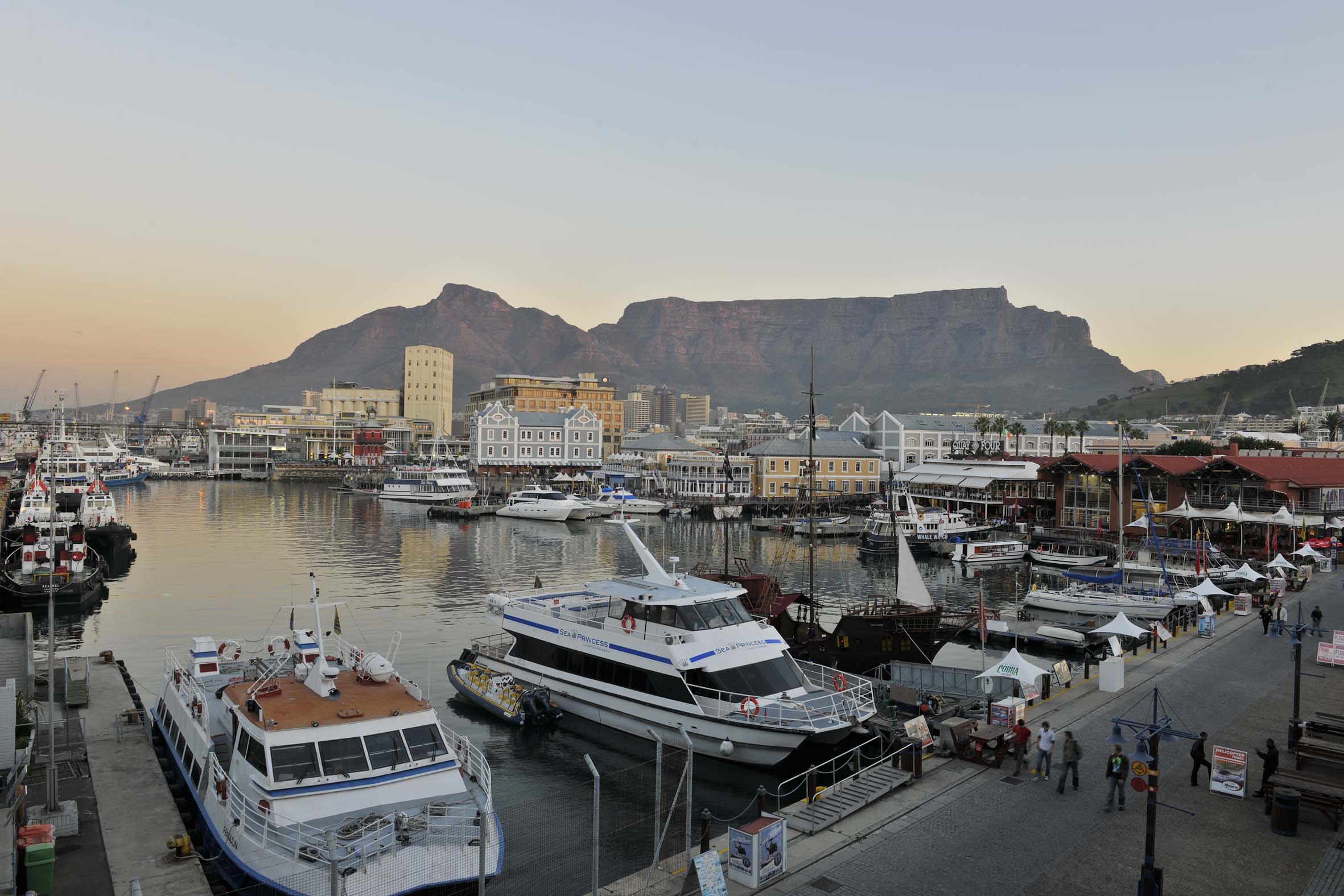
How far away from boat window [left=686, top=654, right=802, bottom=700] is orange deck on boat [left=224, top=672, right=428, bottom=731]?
7712 mm

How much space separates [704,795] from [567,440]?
394 ft

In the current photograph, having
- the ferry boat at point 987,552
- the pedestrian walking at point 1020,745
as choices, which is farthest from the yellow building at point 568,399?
the pedestrian walking at point 1020,745

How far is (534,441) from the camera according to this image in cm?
13638

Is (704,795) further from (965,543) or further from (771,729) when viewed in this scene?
(965,543)

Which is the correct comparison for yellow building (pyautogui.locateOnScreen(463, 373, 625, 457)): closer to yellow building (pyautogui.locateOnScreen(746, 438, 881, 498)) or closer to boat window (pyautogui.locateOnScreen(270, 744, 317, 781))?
yellow building (pyautogui.locateOnScreen(746, 438, 881, 498))

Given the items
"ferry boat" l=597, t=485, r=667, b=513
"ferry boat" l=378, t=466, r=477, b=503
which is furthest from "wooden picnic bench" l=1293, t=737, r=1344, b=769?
"ferry boat" l=378, t=466, r=477, b=503

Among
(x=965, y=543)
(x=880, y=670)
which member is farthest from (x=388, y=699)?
(x=965, y=543)

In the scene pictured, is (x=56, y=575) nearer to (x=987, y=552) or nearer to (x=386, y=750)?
(x=386, y=750)

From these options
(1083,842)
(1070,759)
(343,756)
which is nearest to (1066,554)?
(1070,759)

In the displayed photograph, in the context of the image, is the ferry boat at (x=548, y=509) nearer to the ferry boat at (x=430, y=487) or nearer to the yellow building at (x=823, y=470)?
the ferry boat at (x=430, y=487)

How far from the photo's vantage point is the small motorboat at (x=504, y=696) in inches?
961

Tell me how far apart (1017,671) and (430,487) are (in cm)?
9713

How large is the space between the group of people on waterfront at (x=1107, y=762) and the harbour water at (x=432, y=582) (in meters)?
6.35

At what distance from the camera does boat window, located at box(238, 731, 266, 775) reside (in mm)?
14297
